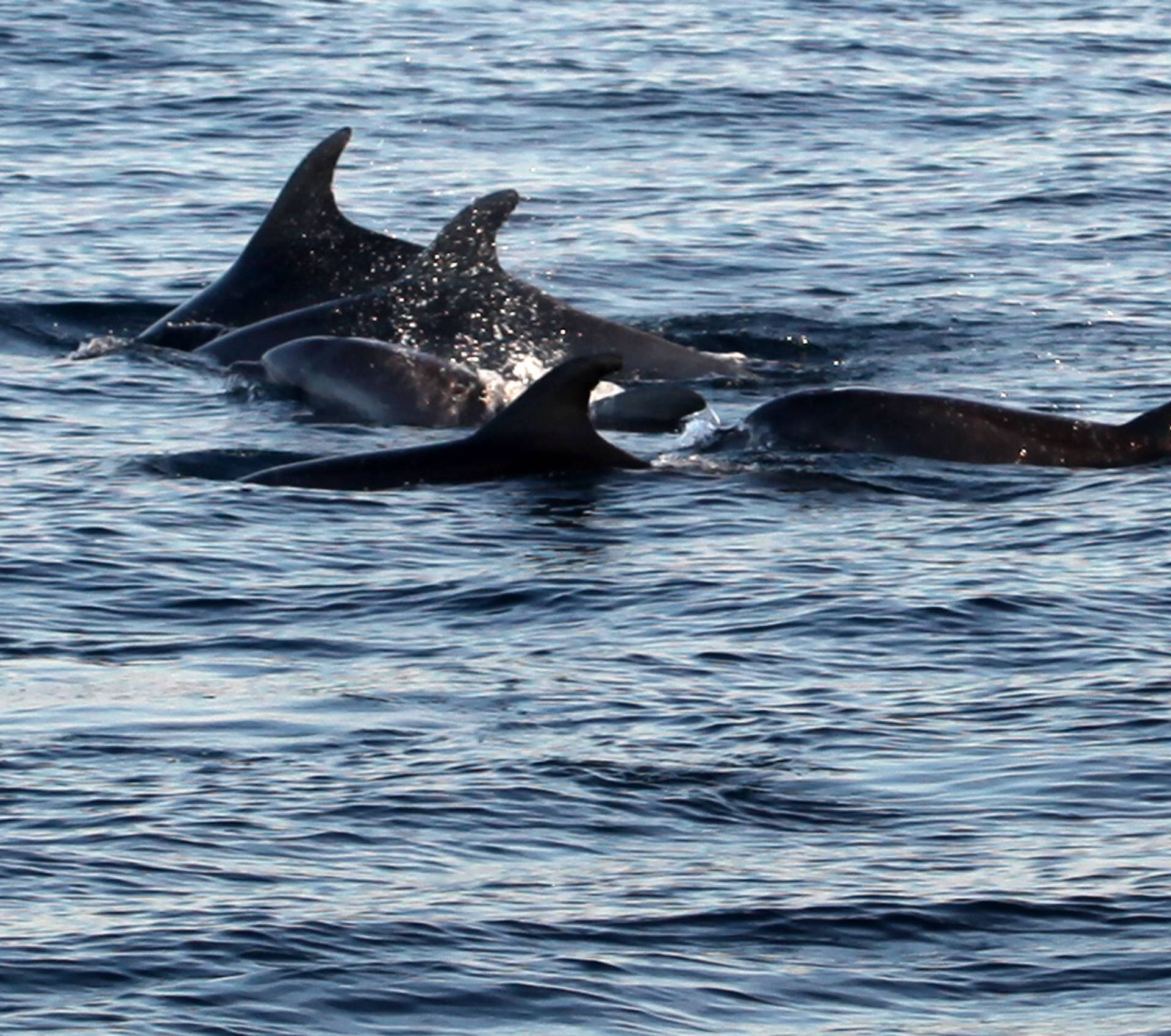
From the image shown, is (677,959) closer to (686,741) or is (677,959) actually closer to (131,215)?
(686,741)

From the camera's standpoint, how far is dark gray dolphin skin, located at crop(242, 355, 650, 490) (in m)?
14.8

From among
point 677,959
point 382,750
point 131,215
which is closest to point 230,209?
point 131,215

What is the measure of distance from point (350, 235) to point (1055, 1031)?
1298 cm

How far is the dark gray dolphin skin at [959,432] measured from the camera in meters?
15.3

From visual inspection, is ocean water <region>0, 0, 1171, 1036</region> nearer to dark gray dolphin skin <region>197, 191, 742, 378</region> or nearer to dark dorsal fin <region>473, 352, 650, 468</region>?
dark dorsal fin <region>473, 352, 650, 468</region>

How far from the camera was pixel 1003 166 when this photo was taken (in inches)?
1073

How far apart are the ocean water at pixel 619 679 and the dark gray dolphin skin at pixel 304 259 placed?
937mm

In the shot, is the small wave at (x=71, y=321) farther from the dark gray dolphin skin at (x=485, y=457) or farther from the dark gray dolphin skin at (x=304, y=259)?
the dark gray dolphin skin at (x=485, y=457)

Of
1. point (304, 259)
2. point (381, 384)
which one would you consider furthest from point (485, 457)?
point (304, 259)

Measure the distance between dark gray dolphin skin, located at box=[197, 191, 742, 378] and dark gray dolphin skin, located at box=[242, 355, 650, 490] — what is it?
3.53 m

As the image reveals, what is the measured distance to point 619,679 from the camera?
11.4 meters

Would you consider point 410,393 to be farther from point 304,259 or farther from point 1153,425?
point 1153,425

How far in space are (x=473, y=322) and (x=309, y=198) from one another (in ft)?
6.58

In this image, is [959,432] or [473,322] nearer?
[959,432]
